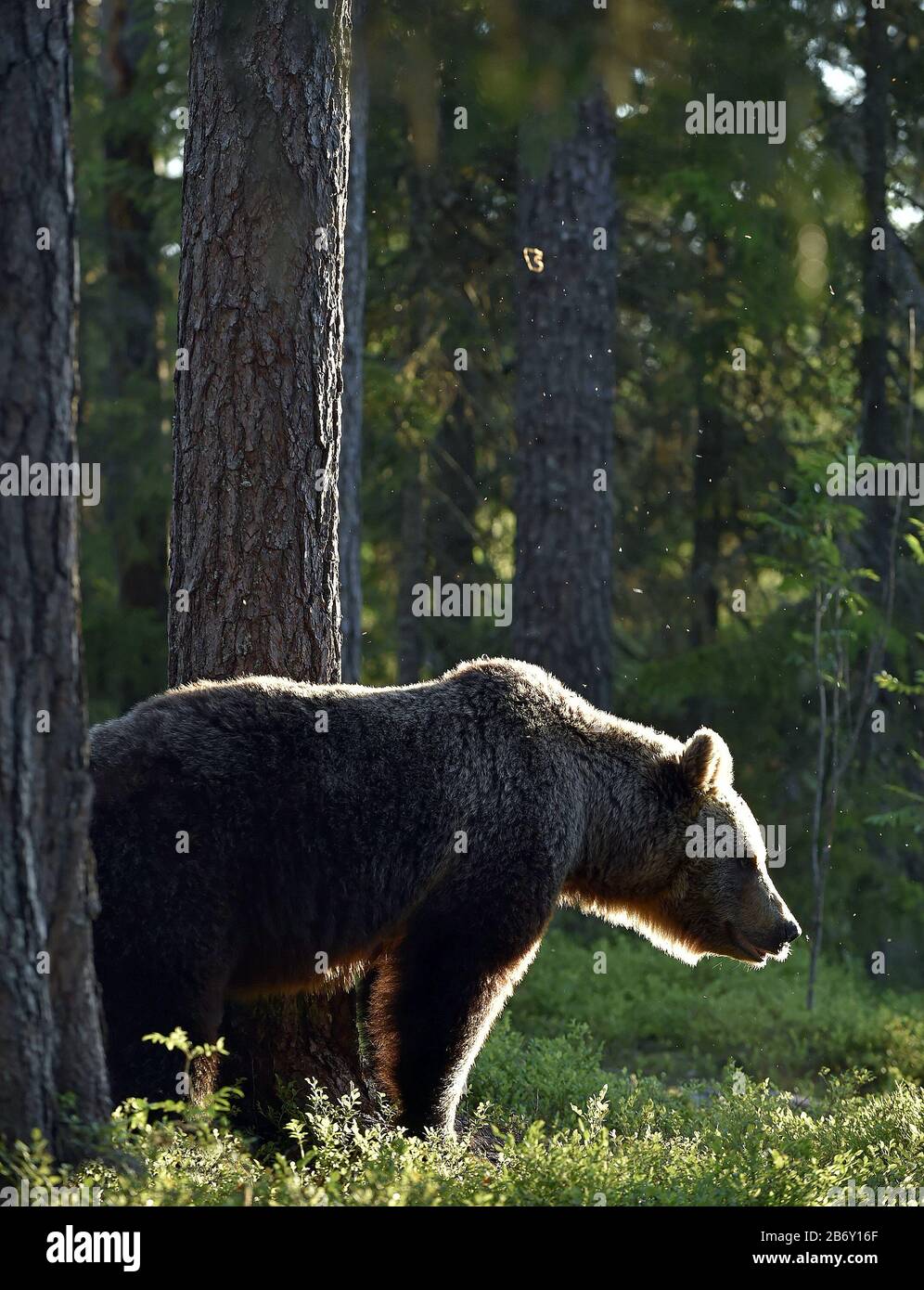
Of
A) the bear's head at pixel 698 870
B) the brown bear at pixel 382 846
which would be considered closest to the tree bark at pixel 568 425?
the bear's head at pixel 698 870

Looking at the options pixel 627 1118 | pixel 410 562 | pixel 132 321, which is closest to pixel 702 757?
pixel 627 1118

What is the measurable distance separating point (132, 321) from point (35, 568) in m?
16.4

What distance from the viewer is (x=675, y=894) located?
7461 millimetres

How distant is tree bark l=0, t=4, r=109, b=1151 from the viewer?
4.21 m

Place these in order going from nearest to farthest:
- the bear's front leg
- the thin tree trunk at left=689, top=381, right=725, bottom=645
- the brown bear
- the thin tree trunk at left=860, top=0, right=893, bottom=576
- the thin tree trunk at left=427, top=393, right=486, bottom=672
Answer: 1. the brown bear
2. the bear's front leg
3. the thin tree trunk at left=860, top=0, right=893, bottom=576
4. the thin tree trunk at left=689, top=381, right=725, bottom=645
5. the thin tree trunk at left=427, top=393, right=486, bottom=672

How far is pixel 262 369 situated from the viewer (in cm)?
690

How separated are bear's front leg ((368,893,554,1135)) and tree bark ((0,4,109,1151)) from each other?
6.88 ft

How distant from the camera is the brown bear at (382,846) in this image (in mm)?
5586

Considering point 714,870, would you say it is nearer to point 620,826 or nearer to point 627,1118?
point 620,826

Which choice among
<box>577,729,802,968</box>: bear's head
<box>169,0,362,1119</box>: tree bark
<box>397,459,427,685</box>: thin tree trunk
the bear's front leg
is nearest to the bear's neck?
<box>577,729,802,968</box>: bear's head

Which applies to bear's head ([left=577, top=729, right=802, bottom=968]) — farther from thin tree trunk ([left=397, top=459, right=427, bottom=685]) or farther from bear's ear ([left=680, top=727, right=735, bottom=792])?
thin tree trunk ([left=397, top=459, right=427, bottom=685])

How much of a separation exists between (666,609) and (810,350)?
13.1 ft

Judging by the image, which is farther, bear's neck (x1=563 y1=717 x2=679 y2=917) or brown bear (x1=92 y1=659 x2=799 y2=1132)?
bear's neck (x1=563 y1=717 x2=679 y2=917)
